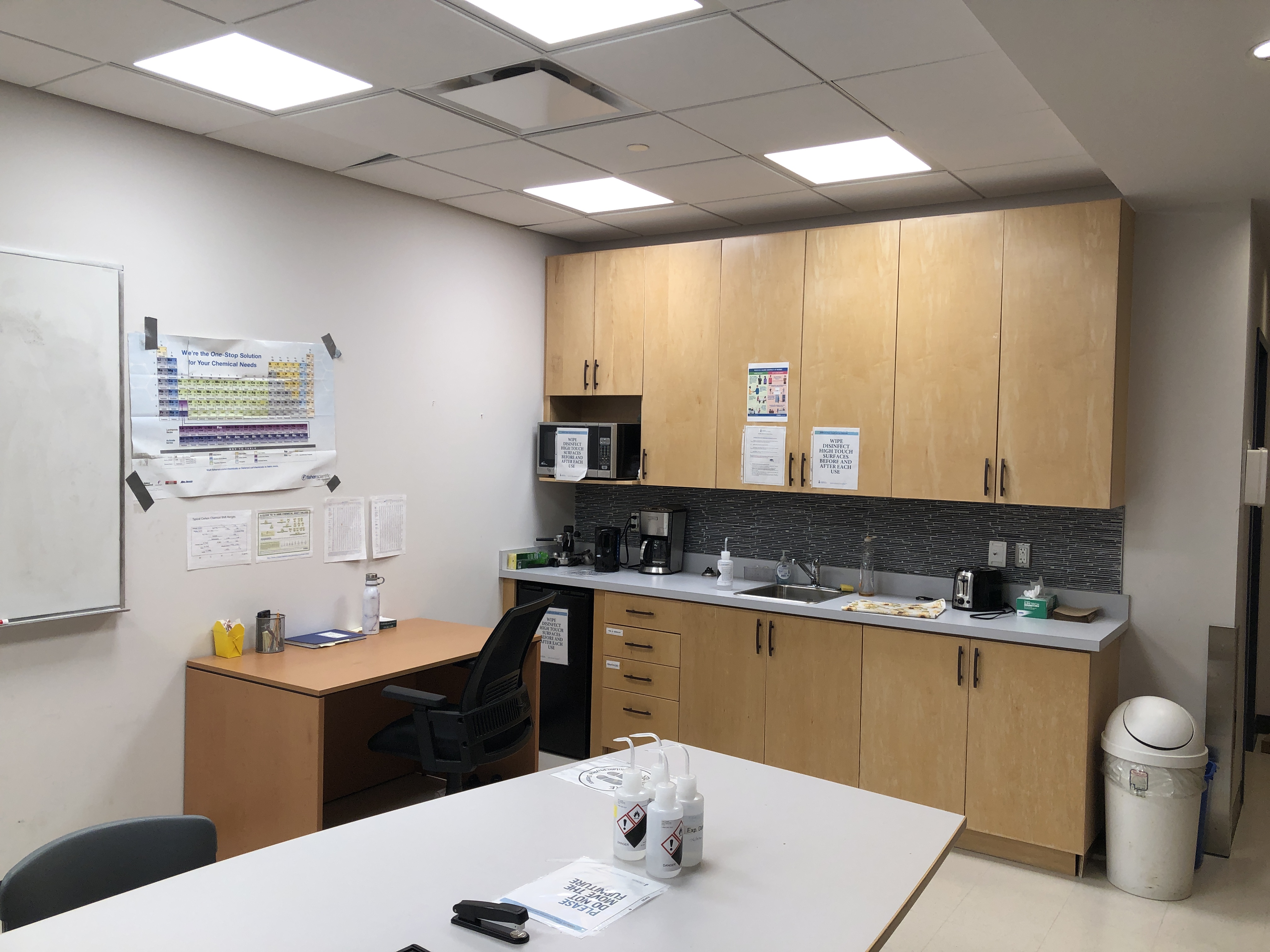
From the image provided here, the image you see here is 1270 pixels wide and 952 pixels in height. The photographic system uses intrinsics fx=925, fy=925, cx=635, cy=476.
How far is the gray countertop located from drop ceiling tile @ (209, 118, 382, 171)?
7.06 feet

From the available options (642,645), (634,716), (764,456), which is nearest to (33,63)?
(764,456)

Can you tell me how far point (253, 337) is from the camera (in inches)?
146

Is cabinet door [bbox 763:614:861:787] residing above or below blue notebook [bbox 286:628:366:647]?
below

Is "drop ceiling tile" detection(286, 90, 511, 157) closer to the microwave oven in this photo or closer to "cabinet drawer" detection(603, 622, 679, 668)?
the microwave oven

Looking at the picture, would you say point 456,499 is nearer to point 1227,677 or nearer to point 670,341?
point 670,341

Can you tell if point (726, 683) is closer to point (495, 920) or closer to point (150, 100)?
point (495, 920)

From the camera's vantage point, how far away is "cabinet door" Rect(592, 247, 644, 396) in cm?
484

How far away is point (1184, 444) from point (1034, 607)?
2.98 feet

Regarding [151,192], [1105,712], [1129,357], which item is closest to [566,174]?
[151,192]

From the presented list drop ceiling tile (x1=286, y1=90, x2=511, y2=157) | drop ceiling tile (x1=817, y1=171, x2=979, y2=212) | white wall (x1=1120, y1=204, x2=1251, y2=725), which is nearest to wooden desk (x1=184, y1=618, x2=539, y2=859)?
drop ceiling tile (x1=286, y1=90, x2=511, y2=157)

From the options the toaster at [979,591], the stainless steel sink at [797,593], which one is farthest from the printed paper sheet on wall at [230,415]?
the toaster at [979,591]

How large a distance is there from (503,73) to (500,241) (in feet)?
6.87

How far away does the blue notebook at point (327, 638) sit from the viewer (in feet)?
12.4

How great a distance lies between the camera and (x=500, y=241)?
4.87 metres
